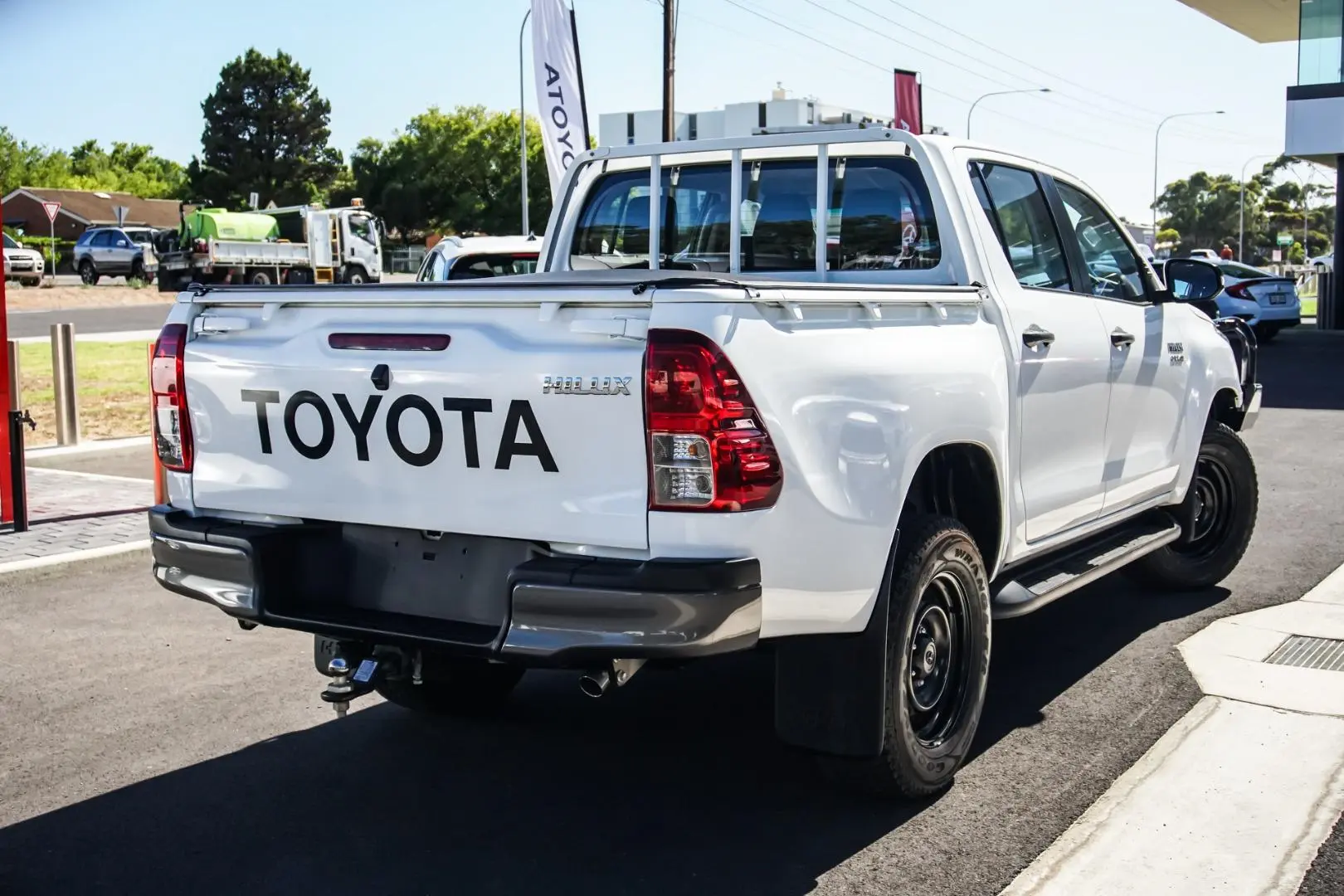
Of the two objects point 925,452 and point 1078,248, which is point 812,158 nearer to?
point 1078,248

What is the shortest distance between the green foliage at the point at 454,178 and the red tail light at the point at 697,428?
8218 cm

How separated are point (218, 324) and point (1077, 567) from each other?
10.4 ft

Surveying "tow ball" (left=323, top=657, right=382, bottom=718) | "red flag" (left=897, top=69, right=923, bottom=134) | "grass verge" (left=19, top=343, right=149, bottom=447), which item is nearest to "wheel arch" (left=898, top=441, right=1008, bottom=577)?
"tow ball" (left=323, top=657, right=382, bottom=718)

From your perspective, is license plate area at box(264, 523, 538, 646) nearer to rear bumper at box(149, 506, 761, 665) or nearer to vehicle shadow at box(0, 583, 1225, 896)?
rear bumper at box(149, 506, 761, 665)

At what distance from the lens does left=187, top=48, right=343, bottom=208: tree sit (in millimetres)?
87250

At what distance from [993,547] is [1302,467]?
7513 millimetres

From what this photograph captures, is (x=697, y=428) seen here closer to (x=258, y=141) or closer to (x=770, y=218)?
(x=770, y=218)

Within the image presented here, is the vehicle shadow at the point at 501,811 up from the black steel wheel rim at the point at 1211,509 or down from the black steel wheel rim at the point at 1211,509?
down

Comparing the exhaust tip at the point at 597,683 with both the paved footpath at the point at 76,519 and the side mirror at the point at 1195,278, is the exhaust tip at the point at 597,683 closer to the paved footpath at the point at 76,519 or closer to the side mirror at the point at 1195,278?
the side mirror at the point at 1195,278

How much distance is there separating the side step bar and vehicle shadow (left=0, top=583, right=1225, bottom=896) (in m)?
0.50

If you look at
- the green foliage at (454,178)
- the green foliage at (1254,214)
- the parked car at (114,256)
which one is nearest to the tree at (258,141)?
the green foliage at (454,178)

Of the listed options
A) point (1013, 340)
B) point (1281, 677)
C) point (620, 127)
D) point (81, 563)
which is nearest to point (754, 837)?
point (1013, 340)

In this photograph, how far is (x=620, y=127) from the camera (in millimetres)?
35562

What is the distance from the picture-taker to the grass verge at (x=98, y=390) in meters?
13.6
